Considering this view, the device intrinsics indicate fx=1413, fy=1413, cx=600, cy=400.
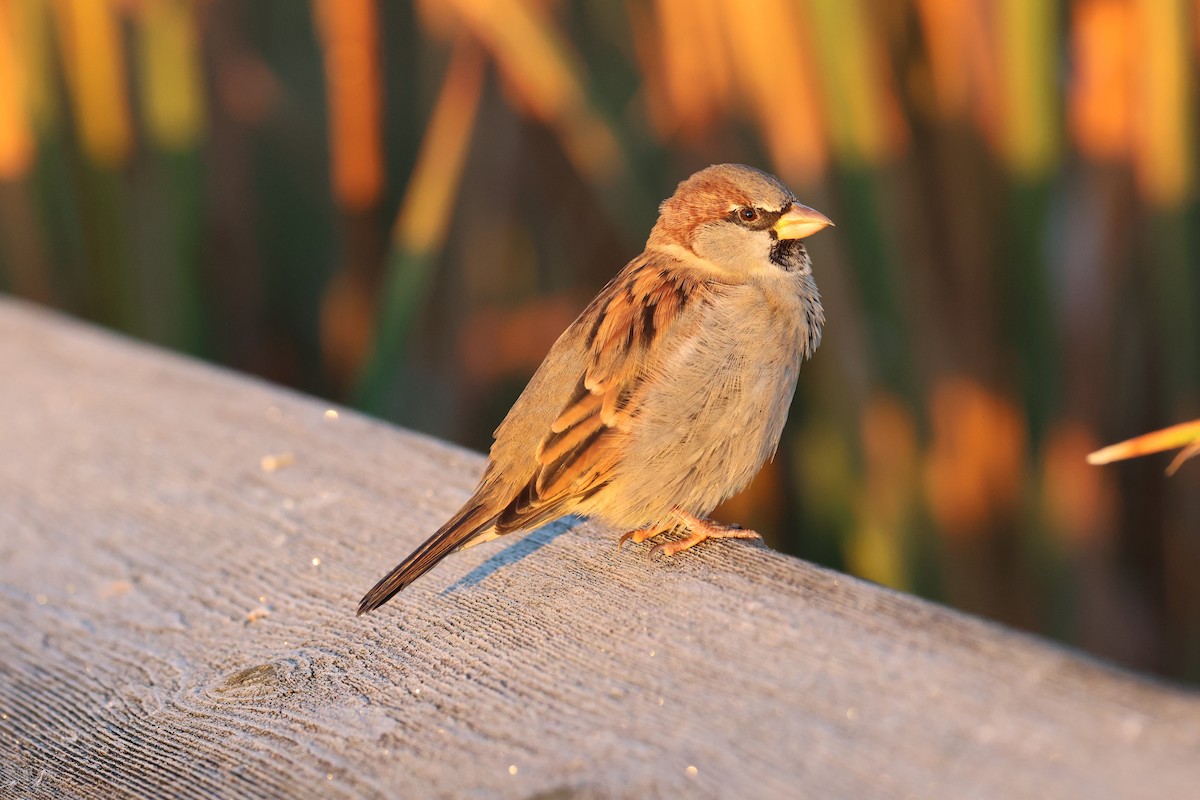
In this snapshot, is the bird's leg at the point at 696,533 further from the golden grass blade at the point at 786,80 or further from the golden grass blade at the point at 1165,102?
the golden grass blade at the point at 1165,102

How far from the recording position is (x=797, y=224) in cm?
Result: 199

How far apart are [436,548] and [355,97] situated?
1.93 metres

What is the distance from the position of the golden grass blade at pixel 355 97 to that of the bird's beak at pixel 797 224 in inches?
56.5

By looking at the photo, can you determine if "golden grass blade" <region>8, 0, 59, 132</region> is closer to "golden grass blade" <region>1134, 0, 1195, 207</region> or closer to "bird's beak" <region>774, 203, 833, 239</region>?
"bird's beak" <region>774, 203, 833, 239</region>

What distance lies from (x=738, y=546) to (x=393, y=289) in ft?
4.88

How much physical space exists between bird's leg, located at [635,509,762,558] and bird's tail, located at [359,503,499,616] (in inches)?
7.3

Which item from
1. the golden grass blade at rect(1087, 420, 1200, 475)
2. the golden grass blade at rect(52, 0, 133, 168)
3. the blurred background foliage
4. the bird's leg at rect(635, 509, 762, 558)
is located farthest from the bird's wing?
the golden grass blade at rect(52, 0, 133, 168)

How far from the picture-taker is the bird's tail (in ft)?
4.52

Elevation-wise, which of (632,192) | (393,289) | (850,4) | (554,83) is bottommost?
(393,289)

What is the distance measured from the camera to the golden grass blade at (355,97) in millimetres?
3105

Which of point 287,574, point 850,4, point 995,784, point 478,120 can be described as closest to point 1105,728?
point 995,784

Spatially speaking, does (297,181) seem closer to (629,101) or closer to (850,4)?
(629,101)

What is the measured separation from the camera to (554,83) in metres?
2.82

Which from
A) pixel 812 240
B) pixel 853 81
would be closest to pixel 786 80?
pixel 853 81
